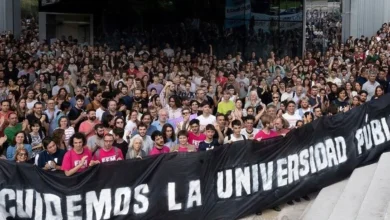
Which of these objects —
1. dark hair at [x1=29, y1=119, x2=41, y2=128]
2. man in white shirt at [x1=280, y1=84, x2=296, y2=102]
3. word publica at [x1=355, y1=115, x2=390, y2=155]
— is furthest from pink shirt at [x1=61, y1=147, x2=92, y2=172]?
man in white shirt at [x1=280, y1=84, x2=296, y2=102]

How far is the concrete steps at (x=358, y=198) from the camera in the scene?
9.98 meters

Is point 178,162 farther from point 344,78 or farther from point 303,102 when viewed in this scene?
point 344,78

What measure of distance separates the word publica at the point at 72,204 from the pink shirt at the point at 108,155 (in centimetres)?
78

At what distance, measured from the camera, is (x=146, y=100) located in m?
14.7

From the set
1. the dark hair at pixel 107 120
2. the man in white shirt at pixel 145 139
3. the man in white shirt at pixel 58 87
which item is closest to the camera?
the man in white shirt at pixel 145 139

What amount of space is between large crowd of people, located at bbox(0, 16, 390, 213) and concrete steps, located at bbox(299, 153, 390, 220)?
4.30ft

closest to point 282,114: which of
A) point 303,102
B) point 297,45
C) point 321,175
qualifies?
point 303,102

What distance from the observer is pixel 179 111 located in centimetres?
1370

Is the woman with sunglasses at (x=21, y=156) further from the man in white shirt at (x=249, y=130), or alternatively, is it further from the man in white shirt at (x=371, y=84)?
the man in white shirt at (x=371, y=84)

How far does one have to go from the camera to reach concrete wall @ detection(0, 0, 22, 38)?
2447 centimetres

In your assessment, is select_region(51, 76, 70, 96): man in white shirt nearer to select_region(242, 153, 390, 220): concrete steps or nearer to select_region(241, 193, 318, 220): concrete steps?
select_region(241, 193, 318, 220): concrete steps

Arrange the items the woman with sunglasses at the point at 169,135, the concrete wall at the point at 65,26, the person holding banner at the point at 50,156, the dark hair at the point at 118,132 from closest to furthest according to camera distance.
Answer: the person holding banner at the point at 50,156 < the dark hair at the point at 118,132 < the woman with sunglasses at the point at 169,135 < the concrete wall at the point at 65,26

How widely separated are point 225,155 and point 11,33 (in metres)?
15.8

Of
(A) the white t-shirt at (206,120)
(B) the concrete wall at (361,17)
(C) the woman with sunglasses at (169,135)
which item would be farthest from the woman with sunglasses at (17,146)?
(B) the concrete wall at (361,17)
